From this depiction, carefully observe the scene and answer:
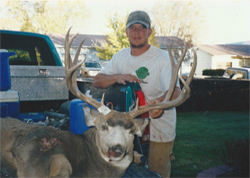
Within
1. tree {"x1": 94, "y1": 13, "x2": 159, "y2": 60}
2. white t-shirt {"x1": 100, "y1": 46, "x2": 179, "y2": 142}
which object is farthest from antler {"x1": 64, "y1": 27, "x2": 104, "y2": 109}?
tree {"x1": 94, "y1": 13, "x2": 159, "y2": 60}

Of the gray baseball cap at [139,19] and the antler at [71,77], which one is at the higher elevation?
the gray baseball cap at [139,19]

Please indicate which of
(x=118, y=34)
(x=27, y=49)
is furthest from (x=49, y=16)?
(x=27, y=49)

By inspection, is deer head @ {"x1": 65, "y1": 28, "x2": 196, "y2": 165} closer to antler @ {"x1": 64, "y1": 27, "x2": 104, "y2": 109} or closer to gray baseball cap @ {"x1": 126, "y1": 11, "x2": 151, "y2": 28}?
antler @ {"x1": 64, "y1": 27, "x2": 104, "y2": 109}

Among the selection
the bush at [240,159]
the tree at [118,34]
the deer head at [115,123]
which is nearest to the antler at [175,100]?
the deer head at [115,123]

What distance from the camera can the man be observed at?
3.48m

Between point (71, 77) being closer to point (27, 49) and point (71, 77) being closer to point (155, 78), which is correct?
point (155, 78)

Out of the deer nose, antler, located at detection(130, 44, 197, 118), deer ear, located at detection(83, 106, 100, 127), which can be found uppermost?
antler, located at detection(130, 44, 197, 118)

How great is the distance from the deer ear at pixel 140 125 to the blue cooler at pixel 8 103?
4.20 feet

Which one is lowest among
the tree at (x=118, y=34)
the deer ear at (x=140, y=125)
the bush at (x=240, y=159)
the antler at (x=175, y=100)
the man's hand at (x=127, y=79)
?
the bush at (x=240, y=159)

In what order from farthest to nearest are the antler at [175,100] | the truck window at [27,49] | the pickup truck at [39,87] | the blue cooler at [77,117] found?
1. the truck window at [27,49]
2. the pickup truck at [39,87]
3. the blue cooler at [77,117]
4. the antler at [175,100]

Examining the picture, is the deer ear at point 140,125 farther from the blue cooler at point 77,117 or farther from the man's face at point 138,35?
the man's face at point 138,35

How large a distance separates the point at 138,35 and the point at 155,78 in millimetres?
681

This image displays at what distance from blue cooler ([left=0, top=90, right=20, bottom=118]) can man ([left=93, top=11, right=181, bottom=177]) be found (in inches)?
46.2

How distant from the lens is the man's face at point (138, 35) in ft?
12.1
